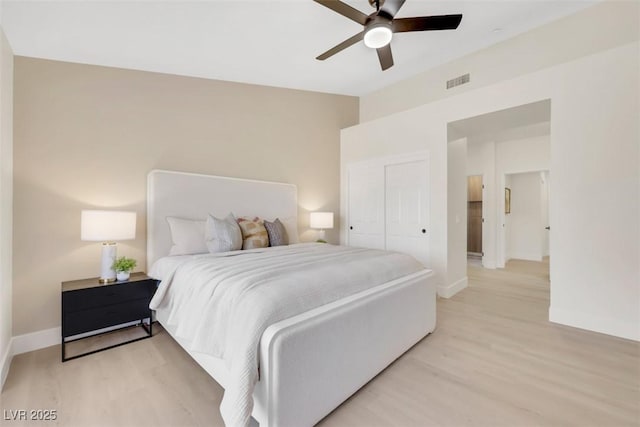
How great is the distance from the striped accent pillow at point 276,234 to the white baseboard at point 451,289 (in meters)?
2.20

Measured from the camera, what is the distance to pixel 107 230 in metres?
2.33

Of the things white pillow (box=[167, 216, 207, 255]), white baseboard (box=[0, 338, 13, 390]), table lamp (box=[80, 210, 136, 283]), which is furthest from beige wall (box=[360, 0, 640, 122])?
white baseboard (box=[0, 338, 13, 390])

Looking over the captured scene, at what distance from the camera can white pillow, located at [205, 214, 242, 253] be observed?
2.77 metres

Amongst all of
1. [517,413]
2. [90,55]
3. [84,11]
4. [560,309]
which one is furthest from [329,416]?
[90,55]

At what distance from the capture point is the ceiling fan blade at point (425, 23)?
2.22 metres

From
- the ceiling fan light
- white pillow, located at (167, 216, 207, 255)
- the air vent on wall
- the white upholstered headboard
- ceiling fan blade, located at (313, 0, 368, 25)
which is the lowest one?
white pillow, located at (167, 216, 207, 255)

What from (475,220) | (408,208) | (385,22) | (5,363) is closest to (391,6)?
(385,22)

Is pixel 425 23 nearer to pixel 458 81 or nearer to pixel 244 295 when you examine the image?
pixel 458 81

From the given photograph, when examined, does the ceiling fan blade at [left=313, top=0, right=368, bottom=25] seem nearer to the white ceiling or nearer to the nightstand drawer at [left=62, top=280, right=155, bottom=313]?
the white ceiling

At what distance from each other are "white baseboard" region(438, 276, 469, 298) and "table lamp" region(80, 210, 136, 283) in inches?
145

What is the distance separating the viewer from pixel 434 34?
10.7 feet

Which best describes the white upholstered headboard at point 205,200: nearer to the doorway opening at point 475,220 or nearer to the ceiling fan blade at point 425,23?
the ceiling fan blade at point 425,23

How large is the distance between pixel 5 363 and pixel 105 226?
3.64 feet

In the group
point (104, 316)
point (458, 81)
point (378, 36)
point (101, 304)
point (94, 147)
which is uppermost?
point (458, 81)
